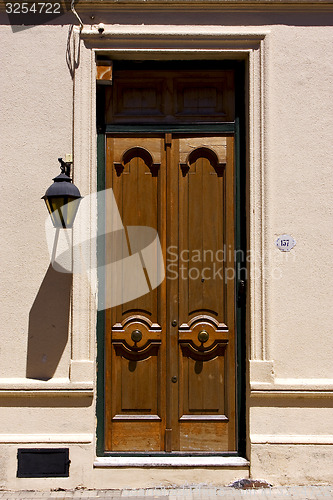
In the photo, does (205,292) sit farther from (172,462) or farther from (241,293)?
(172,462)

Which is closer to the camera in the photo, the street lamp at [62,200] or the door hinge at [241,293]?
the street lamp at [62,200]

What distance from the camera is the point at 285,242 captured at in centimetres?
458

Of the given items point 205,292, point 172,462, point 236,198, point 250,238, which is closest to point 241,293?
point 205,292

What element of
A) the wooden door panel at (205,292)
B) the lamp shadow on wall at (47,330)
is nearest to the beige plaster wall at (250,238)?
the lamp shadow on wall at (47,330)

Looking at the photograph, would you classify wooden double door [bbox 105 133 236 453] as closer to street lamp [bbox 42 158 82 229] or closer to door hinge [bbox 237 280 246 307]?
door hinge [bbox 237 280 246 307]

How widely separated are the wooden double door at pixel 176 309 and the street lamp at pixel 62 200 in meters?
0.52

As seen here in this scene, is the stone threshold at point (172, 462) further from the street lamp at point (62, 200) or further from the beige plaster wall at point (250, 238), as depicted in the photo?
the street lamp at point (62, 200)

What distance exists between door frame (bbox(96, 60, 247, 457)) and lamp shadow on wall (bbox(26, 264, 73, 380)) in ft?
1.05

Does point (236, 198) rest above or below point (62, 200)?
above

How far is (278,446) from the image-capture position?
4469mm

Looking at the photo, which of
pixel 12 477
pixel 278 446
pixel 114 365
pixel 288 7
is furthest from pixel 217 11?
pixel 12 477

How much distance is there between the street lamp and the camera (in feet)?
13.8

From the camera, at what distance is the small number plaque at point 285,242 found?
4.58 meters

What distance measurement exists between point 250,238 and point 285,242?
302mm
